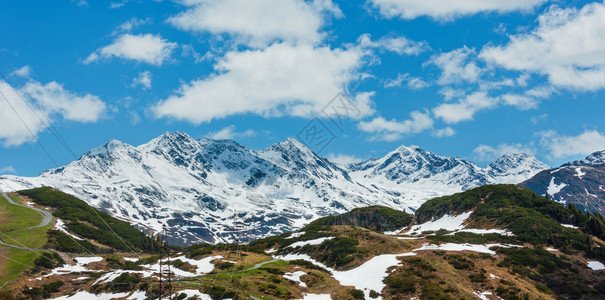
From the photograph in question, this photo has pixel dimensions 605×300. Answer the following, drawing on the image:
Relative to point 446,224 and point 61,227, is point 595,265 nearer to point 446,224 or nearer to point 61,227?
point 446,224

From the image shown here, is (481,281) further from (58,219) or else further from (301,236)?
(58,219)

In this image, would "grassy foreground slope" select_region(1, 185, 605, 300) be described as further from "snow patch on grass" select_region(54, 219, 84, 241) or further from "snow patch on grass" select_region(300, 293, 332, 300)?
"snow patch on grass" select_region(54, 219, 84, 241)

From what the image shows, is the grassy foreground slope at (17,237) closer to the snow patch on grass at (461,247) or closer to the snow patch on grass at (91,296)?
the snow patch on grass at (91,296)

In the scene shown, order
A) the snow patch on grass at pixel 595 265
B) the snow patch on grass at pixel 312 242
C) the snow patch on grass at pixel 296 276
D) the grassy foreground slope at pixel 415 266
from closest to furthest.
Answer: the grassy foreground slope at pixel 415 266 < the snow patch on grass at pixel 296 276 < the snow patch on grass at pixel 595 265 < the snow patch on grass at pixel 312 242

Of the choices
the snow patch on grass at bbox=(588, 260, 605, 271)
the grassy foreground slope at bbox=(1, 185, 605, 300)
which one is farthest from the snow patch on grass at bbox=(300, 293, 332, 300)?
the snow patch on grass at bbox=(588, 260, 605, 271)

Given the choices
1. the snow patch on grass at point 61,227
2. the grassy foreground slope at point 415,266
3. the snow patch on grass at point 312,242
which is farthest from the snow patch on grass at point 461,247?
the snow patch on grass at point 61,227

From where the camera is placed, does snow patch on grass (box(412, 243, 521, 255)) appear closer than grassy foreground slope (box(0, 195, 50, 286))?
No

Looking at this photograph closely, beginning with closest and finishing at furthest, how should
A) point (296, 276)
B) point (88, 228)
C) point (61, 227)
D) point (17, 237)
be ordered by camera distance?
1. point (296, 276)
2. point (17, 237)
3. point (61, 227)
4. point (88, 228)

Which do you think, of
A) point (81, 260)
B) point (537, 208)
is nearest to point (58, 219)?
point (81, 260)

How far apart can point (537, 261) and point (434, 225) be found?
190ft

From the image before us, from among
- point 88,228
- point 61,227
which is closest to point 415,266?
point 61,227

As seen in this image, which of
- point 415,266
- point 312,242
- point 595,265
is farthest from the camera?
point 312,242

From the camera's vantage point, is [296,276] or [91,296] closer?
[91,296]

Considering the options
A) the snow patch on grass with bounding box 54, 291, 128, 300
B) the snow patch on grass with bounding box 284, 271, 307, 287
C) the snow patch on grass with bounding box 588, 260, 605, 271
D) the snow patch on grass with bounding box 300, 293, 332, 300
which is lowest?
the snow patch on grass with bounding box 54, 291, 128, 300
